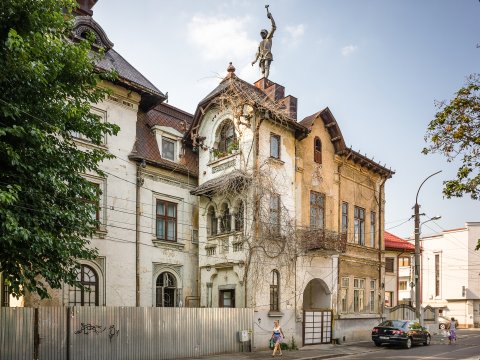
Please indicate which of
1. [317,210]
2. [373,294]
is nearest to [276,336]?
[317,210]

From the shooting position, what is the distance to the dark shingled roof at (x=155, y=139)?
2292 centimetres

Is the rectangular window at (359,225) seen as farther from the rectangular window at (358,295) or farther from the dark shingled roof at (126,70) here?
the dark shingled roof at (126,70)

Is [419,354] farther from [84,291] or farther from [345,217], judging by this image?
[84,291]

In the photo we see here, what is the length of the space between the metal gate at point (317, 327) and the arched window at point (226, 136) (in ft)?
28.2

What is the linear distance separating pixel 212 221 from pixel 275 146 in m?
4.66

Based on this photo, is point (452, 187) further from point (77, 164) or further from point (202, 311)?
point (202, 311)

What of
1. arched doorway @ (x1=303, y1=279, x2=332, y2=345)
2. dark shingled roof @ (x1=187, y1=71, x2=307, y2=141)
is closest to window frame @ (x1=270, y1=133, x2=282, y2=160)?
dark shingled roof @ (x1=187, y1=71, x2=307, y2=141)

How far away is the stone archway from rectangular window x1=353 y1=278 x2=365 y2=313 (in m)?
2.81

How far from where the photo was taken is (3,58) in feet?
36.2

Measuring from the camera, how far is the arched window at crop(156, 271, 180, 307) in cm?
2298

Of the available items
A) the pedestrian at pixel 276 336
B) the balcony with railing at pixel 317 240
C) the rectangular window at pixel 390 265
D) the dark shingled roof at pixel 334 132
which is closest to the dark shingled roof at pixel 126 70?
the dark shingled roof at pixel 334 132

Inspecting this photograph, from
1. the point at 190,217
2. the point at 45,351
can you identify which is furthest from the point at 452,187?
the point at 190,217

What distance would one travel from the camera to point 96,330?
1667 cm

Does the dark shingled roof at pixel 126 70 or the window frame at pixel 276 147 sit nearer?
the dark shingled roof at pixel 126 70
